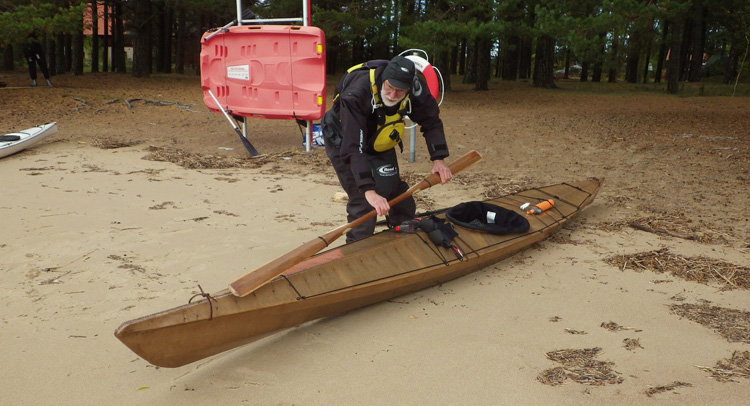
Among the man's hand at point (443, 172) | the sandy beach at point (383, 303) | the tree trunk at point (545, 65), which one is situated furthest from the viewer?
the tree trunk at point (545, 65)

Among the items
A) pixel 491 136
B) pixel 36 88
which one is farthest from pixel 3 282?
pixel 36 88

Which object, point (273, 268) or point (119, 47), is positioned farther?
point (119, 47)

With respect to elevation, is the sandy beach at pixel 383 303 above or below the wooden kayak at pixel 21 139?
below

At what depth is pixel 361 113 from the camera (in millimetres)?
3580

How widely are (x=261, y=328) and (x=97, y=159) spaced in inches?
237

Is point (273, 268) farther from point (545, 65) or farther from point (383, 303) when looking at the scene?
point (545, 65)

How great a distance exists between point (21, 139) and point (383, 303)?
682 cm

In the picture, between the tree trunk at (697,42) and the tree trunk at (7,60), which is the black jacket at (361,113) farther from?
the tree trunk at (7,60)

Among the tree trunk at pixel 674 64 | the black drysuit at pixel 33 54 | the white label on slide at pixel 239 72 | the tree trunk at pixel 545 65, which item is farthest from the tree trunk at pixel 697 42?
the black drysuit at pixel 33 54

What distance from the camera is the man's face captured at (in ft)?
11.4

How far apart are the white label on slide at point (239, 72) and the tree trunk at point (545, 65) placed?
11.7 metres

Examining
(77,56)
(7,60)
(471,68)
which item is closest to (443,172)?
(471,68)

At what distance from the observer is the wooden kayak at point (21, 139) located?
7.52m

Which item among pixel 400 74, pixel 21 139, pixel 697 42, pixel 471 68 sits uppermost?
pixel 697 42
